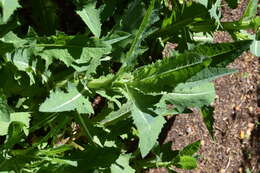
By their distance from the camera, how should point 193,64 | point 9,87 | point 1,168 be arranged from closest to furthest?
point 193,64 < point 1,168 < point 9,87

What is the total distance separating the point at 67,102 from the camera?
1865 mm

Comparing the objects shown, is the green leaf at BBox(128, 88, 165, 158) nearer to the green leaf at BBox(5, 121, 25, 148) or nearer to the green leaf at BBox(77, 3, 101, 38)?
the green leaf at BBox(77, 3, 101, 38)

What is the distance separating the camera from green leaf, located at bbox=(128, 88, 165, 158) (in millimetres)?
1691

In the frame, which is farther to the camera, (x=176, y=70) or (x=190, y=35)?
(x=190, y=35)

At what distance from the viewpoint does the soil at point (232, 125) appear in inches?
161

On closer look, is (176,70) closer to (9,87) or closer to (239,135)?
(9,87)

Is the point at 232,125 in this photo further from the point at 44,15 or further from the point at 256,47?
the point at 44,15

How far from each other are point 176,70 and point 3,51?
2.67 ft

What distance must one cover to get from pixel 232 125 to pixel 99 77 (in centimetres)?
242

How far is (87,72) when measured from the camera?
2.04 metres

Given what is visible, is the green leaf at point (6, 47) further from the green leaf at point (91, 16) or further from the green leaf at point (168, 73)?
the green leaf at point (168, 73)

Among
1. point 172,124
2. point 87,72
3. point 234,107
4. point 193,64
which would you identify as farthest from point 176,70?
point 234,107

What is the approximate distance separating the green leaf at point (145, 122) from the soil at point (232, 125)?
2.22 metres

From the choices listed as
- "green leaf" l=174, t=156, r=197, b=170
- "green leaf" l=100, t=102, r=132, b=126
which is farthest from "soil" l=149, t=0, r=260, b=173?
"green leaf" l=100, t=102, r=132, b=126
